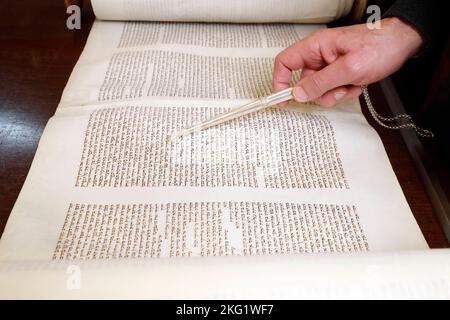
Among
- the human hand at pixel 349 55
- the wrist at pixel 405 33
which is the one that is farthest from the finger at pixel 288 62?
the wrist at pixel 405 33

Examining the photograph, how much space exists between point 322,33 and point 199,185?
0.26m

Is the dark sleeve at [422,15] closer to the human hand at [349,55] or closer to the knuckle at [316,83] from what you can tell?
the human hand at [349,55]

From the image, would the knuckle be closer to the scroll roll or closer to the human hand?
the human hand

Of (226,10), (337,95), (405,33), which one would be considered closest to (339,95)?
(337,95)

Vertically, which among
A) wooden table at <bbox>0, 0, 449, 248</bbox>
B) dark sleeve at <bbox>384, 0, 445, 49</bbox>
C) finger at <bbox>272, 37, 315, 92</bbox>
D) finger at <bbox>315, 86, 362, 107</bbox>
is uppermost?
dark sleeve at <bbox>384, 0, 445, 49</bbox>

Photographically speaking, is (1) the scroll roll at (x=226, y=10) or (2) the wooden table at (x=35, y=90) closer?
(2) the wooden table at (x=35, y=90)

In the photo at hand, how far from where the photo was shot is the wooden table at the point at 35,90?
488 mm

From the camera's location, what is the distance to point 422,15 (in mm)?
543

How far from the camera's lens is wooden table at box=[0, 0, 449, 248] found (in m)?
0.49

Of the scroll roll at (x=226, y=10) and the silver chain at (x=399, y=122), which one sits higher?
the scroll roll at (x=226, y=10)

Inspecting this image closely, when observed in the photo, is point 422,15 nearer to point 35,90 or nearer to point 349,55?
point 349,55

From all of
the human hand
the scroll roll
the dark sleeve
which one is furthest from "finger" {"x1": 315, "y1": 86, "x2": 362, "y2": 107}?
the scroll roll

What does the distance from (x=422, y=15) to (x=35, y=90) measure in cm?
55
